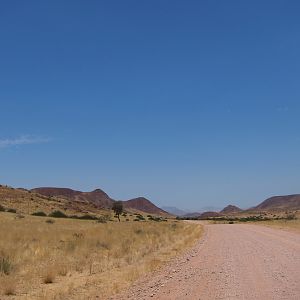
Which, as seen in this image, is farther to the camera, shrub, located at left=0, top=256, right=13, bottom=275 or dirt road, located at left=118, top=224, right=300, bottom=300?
shrub, located at left=0, top=256, right=13, bottom=275

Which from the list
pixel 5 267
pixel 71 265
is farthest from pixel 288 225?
pixel 5 267

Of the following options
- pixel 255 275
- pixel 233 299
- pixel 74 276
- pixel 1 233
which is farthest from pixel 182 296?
pixel 1 233

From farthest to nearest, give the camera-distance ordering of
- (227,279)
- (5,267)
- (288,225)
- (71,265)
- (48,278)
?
1. (288,225)
2. (71,265)
3. (5,267)
4. (48,278)
5. (227,279)

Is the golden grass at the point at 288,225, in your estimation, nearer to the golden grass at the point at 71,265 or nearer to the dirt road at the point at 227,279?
the golden grass at the point at 71,265

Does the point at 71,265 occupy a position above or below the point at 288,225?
below

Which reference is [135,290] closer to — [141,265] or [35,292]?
[35,292]

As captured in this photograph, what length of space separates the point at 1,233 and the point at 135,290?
1967 centimetres

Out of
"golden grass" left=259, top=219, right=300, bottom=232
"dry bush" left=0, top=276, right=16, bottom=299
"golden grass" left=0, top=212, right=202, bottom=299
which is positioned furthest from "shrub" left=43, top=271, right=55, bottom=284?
"golden grass" left=259, top=219, right=300, bottom=232

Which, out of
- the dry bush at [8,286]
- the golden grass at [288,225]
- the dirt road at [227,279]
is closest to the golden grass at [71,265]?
the dry bush at [8,286]

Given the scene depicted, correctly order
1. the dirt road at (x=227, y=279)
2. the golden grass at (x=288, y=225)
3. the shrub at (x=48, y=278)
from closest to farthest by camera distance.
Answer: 1. the dirt road at (x=227, y=279)
2. the shrub at (x=48, y=278)
3. the golden grass at (x=288, y=225)

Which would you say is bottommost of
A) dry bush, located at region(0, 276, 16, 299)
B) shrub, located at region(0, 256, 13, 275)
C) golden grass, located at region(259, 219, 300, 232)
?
dry bush, located at region(0, 276, 16, 299)

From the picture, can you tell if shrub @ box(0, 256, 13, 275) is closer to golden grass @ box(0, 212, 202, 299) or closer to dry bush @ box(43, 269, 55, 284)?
golden grass @ box(0, 212, 202, 299)

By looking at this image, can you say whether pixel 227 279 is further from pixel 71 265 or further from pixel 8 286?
pixel 71 265

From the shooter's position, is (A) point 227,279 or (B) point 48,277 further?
(B) point 48,277
